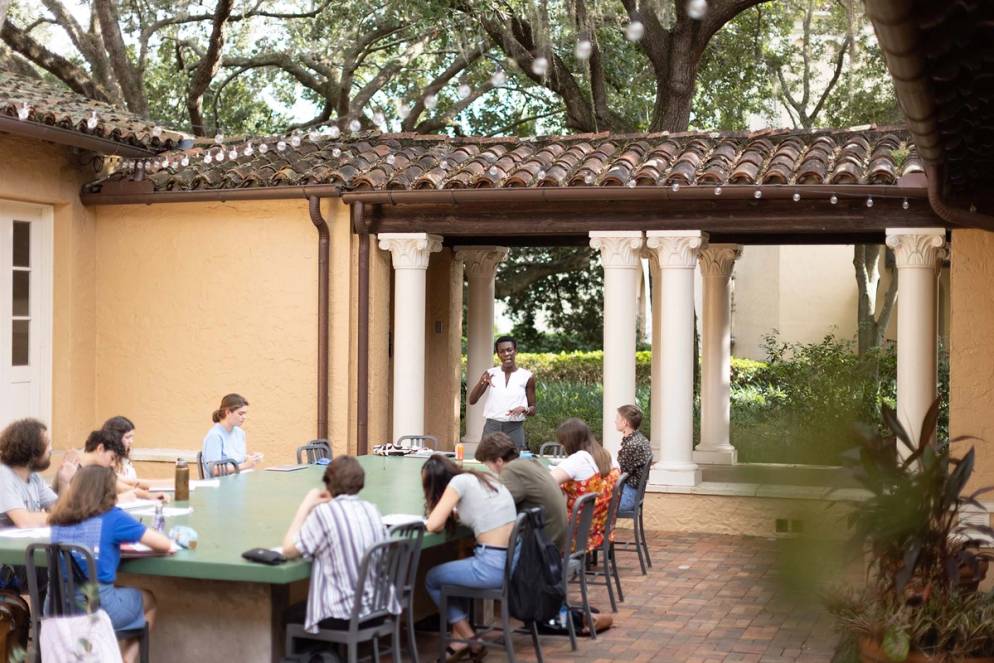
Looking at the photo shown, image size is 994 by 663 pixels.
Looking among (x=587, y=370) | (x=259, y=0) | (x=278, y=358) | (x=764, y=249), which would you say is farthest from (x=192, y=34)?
(x=764, y=249)

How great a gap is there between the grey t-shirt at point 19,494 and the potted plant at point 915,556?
400cm

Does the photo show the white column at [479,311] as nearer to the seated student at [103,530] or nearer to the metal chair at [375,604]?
the metal chair at [375,604]

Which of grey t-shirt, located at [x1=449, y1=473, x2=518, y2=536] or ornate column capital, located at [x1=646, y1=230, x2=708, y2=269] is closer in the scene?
grey t-shirt, located at [x1=449, y1=473, x2=518, y2=536]

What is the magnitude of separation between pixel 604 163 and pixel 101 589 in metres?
6.92

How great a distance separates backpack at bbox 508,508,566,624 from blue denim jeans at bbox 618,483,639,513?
2770 millimetres

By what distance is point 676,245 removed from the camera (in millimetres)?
10469

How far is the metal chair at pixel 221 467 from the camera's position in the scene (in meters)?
8.52

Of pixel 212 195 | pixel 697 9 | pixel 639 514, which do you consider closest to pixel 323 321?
pixel 212 195

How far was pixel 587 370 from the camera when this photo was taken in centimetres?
2217

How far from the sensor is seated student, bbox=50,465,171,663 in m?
5.00

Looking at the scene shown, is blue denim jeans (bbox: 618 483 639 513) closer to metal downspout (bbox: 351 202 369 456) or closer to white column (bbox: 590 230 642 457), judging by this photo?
white column (bbox: 590 230 642 457)

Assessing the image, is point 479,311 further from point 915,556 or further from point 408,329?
point 915,556

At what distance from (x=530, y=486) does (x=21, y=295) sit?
21.5 feet

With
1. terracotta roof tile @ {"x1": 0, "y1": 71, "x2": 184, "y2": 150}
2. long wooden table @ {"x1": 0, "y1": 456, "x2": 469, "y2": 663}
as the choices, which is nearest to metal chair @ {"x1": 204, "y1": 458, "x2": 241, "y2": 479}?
long wooden table @ {"x1": 0, "y1": 456, "x2": 469, "y2": 663}
